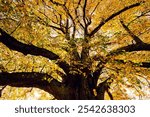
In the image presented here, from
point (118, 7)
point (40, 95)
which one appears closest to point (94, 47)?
point (118, 7)

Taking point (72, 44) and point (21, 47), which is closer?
point (72, 44)

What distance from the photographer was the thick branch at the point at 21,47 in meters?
8.56

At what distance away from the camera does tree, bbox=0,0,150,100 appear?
28.0 feet

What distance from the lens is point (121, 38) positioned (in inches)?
401

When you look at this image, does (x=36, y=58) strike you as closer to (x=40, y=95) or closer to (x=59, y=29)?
(x=59, y=29)

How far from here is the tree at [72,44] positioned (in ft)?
28.0

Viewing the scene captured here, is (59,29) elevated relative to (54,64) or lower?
elevated

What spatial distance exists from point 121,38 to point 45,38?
8.61ft

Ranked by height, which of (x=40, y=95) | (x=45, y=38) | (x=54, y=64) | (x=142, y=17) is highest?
(x=142, y=17)

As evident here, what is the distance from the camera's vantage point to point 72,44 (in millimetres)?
8414

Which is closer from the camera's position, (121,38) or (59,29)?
(121,38)

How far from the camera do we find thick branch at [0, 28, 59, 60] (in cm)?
856

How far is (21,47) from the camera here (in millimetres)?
8656

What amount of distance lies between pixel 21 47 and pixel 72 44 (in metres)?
1.34
